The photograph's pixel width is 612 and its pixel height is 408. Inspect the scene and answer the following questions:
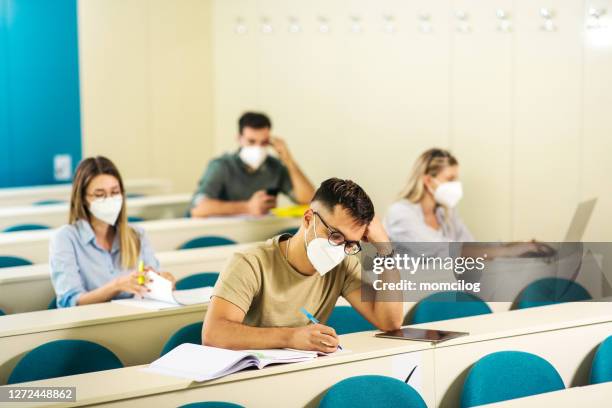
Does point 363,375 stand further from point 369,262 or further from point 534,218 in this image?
point 534,218

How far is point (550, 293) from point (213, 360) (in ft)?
7.07

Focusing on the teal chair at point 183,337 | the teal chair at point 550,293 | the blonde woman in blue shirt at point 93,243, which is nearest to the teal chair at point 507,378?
the teal chair at point 183,337

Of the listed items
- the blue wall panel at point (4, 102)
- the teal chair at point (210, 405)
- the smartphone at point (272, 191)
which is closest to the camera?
the teal chair at point (210, 405)

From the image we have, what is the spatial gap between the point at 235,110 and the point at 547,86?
3.74 m

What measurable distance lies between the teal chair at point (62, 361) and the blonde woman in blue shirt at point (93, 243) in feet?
2.06

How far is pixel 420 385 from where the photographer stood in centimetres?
280

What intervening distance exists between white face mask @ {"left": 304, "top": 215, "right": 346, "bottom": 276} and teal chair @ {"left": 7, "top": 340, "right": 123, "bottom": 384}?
81 centimetres

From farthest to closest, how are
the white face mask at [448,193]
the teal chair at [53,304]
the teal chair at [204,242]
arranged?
the teal chair at [204,242], the white face mask at [448,193], the teal chair at [53,304]

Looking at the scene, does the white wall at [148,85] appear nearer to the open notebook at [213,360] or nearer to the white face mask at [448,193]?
the white face mask at [448,193]

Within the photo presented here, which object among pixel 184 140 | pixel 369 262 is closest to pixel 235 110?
pixel 184 140

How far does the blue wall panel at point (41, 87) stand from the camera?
7.80m

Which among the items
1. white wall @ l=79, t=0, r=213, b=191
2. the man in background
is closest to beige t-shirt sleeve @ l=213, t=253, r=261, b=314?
the man in background

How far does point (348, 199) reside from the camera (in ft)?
9.02

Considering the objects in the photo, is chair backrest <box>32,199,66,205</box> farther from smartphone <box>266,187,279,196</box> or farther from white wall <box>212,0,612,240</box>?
smartphone <box>266,187,279,196</box>
